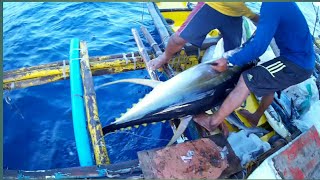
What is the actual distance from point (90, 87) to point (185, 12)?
13.1 feet

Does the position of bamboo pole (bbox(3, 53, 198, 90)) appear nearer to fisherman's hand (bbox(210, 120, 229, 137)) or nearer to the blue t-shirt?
fisherman's hand (bbox(210, 120, 229, 137))

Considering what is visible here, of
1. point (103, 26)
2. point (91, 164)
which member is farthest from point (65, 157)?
point (103, 26)

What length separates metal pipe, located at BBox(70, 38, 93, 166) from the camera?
329cm

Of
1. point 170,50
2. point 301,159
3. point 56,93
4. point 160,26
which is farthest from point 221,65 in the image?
point 56,93

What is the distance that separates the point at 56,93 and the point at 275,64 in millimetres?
3301

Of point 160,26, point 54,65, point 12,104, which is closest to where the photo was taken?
point 54,65

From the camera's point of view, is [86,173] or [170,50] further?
[170,50]

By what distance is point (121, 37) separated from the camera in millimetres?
7023

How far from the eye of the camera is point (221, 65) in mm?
3391

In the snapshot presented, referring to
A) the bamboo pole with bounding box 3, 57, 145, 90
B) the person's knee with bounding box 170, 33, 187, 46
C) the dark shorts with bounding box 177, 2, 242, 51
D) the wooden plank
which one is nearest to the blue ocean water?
the bamboo pole with bounding box 3, 57, 145, 90

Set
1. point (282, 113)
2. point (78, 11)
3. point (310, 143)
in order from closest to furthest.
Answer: point (310, 143)
point (282, 113)
point (78, 11)

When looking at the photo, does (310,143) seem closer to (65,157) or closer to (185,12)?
(65,157)

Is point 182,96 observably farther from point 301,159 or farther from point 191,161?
point 301,159

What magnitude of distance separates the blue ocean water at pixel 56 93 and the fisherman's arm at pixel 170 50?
3.11 ft
